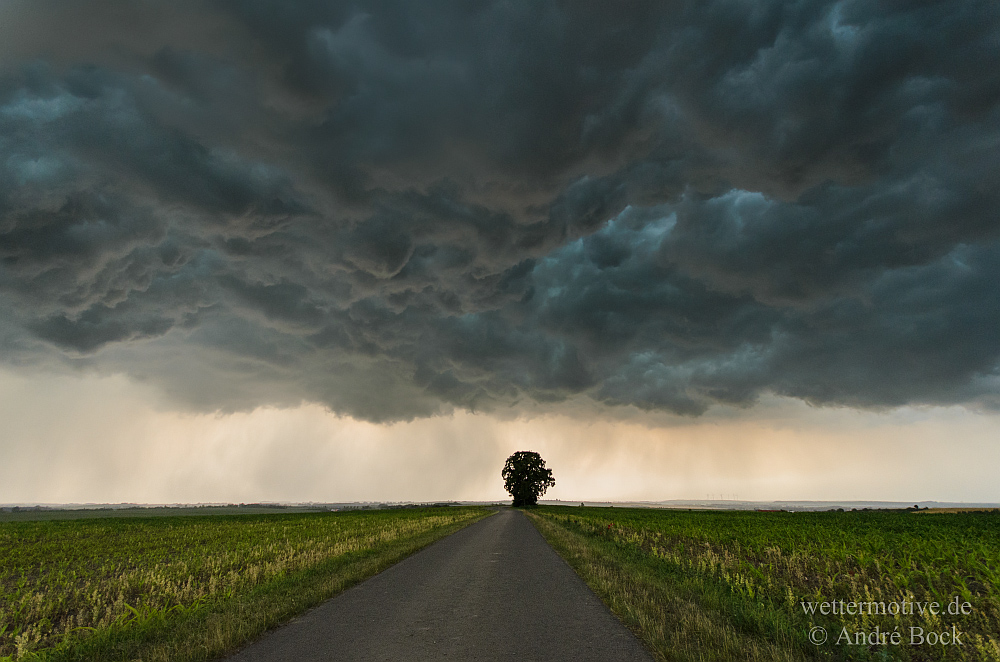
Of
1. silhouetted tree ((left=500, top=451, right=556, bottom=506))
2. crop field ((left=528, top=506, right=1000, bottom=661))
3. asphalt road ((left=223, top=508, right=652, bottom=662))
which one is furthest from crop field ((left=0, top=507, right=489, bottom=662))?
silhouetted tree ((left=500, top=451, right=556, bottom=506))

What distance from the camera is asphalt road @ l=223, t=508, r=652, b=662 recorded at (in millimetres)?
7156

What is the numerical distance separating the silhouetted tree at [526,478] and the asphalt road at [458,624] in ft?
465

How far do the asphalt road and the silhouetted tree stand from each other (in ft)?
465

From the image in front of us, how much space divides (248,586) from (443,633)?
8.22 metres

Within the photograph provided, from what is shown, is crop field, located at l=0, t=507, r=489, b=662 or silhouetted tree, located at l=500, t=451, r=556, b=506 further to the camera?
silhouetted tree, located at l=500, t=451, r=556, b=506

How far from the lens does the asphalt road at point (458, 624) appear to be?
282 inches

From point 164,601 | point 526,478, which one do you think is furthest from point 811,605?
point 526,478

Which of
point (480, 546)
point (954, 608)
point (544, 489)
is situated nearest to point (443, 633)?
point (954, 608)

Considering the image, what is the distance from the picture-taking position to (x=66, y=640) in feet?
26.3

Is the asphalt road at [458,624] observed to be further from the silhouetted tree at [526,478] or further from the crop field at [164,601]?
the silhouetted tree at [526,478]

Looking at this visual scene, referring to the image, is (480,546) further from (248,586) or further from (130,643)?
(130,643)

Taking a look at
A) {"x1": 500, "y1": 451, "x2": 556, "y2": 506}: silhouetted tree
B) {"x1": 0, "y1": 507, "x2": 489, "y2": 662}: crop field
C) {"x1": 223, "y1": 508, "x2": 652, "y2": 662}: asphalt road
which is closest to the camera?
{"x1": 223, "y1": 508, "x2": 652, "y2": 662}: asphalt road

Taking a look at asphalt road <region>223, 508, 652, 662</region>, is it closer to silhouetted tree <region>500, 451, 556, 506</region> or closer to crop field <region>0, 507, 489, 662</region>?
crop field <region>0, 507, 489, 662</region>

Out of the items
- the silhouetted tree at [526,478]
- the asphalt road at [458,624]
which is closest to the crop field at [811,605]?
the asphalt road at [458,624]
